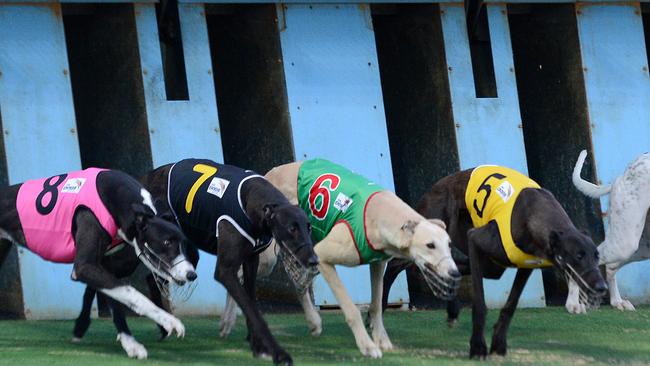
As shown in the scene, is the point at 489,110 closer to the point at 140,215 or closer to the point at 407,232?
the point at 407,232

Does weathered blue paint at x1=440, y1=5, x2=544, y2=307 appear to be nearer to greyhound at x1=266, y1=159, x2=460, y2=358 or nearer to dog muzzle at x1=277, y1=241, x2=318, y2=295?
greyhound at x1=266, y1=159, x2=460, y2=358

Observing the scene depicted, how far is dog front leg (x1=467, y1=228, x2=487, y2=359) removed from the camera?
7641 mm

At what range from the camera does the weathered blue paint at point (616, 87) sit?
11.5 meters

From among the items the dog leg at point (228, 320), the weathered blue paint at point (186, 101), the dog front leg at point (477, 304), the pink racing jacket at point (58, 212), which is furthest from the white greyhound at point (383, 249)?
the weathered blue paint at point (186, 101)

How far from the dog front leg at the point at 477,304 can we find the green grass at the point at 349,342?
111mm

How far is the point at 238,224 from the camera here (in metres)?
7.72

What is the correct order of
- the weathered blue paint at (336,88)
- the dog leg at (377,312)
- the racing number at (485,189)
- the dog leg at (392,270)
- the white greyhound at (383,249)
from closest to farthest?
the white greyhound at (383,249), the dog leg at (377,312), the racing number at (485,189), the dog leg at (392,270), the weathered blue paint at (336,88)

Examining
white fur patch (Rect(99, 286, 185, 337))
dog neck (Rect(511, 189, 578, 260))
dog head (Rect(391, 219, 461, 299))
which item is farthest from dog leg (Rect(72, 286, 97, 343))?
dog neck (Rect(511, 189, 578, 260))

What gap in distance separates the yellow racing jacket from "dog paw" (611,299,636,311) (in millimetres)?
2290

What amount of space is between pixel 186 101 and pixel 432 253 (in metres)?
4.04

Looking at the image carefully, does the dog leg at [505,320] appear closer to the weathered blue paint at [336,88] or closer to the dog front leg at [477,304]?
the dog front leg at [477,304]

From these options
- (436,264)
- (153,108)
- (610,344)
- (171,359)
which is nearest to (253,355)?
(171,359)

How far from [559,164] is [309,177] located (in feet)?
14.0

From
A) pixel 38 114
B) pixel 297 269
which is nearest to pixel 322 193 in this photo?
pixel 297 269
